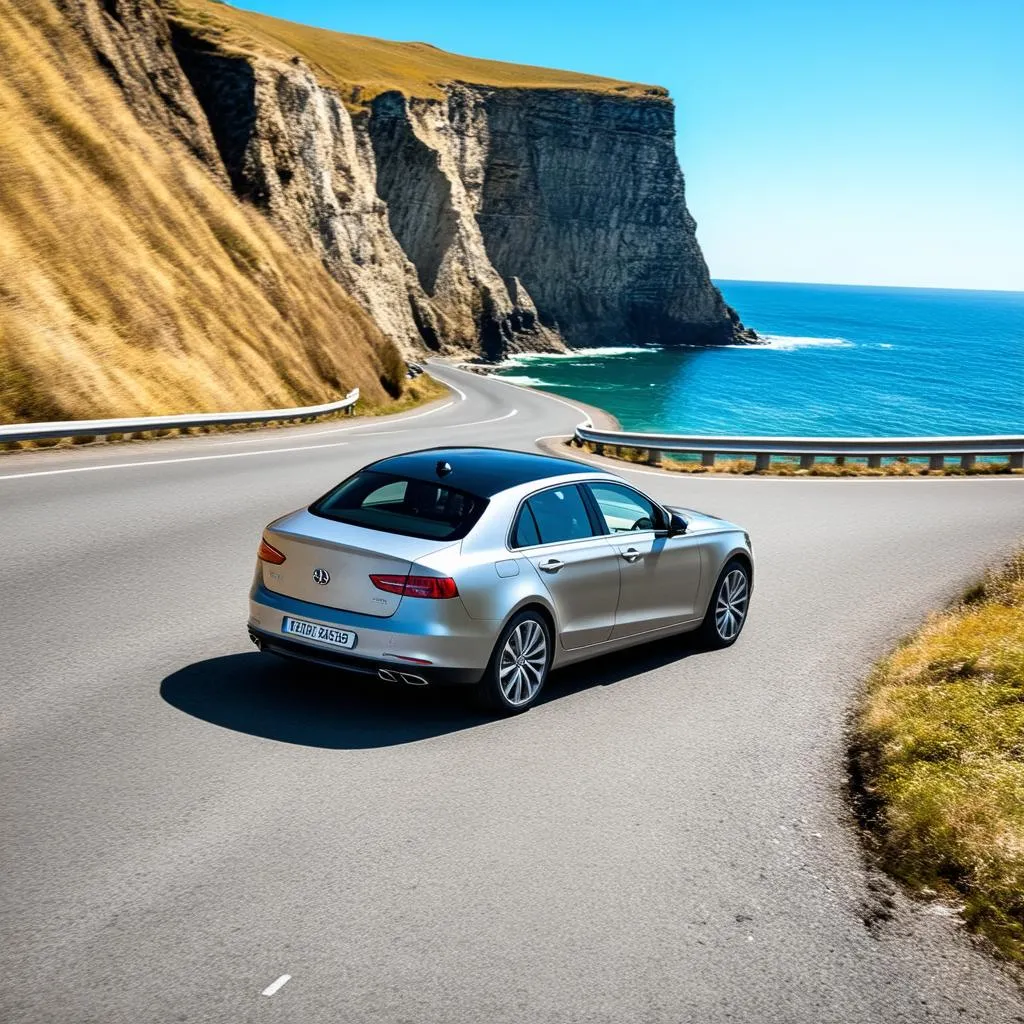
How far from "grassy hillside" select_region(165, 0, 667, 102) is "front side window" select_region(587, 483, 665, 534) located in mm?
66163

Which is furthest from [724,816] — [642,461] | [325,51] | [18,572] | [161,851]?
[325,51]

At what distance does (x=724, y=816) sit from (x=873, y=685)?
313cm

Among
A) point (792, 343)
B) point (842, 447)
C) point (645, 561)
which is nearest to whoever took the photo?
Result: point (645, 561)

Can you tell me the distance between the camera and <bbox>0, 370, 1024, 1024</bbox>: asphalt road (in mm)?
4348

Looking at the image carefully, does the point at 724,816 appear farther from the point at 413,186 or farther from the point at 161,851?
the point at 413,186

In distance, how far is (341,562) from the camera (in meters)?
7.25

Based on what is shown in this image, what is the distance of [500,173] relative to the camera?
127 metres

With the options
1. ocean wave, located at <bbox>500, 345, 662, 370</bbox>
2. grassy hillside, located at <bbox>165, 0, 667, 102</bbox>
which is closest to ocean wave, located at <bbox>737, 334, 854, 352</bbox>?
ocean wave, located at <bbox>500, 345, 662, 370</bbox>

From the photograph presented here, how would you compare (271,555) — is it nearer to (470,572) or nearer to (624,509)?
(470,572)

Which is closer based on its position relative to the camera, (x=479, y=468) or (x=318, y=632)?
(x=318, y=632)

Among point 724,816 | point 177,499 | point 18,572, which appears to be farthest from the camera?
point 177,499

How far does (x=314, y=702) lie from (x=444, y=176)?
341 feet

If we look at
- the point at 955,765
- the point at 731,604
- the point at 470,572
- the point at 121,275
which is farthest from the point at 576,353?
the point at 955,765

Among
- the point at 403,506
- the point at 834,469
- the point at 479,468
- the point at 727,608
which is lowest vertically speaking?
the point at 834,469
